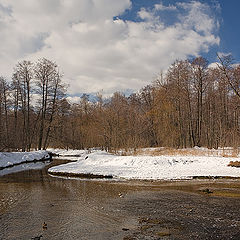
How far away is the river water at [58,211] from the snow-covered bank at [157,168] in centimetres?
235

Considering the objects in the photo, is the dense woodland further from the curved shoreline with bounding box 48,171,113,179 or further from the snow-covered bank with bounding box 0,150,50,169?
the curved shoreline with bounding box 48,171,113,179

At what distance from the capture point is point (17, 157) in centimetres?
2225

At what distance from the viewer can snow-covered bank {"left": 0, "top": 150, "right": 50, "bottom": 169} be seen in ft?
64.6

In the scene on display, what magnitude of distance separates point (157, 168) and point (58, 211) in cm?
868

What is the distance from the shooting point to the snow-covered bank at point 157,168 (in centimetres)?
1369

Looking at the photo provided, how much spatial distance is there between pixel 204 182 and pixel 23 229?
9.37 metres

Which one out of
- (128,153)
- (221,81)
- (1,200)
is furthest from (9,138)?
(221,81)

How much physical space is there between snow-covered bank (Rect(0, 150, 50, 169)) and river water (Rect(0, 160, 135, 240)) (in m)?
7.87

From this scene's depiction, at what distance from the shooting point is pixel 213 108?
3170 centimetres

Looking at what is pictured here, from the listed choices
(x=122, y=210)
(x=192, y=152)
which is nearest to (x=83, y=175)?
(x=122, y=210)

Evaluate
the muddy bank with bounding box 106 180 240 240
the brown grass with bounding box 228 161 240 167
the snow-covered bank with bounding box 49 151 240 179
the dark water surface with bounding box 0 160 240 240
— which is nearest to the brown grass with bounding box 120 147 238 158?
the snow-covered bank with bounding box 49 151 240 179

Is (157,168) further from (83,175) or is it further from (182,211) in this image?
(182,211)

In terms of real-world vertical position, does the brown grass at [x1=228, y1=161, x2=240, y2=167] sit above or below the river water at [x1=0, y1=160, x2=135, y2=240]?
above

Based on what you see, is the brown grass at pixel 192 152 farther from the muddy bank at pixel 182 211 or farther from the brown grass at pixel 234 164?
the muddy bank at pixel 182 211
